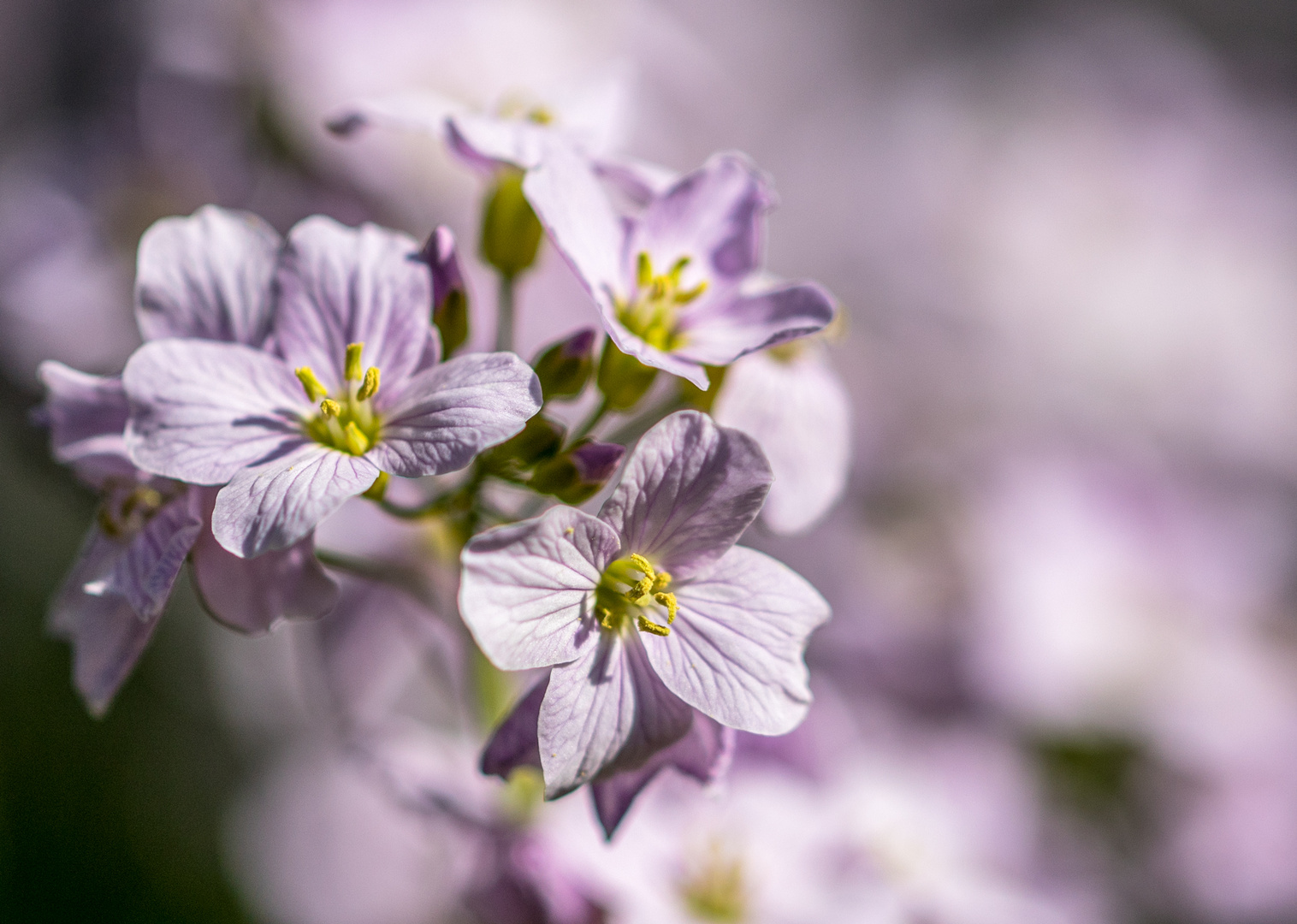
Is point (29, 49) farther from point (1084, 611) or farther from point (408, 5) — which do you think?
point (1084, 611)

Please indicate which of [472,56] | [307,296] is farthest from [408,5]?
[307,296]

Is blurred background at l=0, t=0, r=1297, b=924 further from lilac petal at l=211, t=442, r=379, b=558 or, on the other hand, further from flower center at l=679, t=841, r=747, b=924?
lilac petal at l=211, t=442, r=379, b=558

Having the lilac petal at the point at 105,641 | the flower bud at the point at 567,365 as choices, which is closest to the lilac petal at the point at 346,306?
the flower bud at the point at 567,365

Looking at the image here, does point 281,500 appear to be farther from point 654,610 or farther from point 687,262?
point 687,262

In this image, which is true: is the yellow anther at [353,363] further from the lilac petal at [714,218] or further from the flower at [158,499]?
the lilac petal at [714,218]

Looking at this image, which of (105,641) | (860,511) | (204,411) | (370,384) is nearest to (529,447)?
(370,384)

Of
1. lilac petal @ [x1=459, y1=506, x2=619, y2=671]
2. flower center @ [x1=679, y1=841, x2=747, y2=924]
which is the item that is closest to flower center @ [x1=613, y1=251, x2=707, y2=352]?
lilac petal @ [x1=459, y1=506, x2=619, y2=671]

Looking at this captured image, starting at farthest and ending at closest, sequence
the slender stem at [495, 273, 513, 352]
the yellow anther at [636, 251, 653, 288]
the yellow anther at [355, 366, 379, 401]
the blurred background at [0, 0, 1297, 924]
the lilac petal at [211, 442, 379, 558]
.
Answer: the blurred background at [0, 0, 1297, 924] → the slender stem at [495, 273, 513, 352] → the yellow anther at [636, 251, 653, 288] → the yellow anther at [355, 366, 379, 401] → the lilac petal at [211, 442, 379, 558]
